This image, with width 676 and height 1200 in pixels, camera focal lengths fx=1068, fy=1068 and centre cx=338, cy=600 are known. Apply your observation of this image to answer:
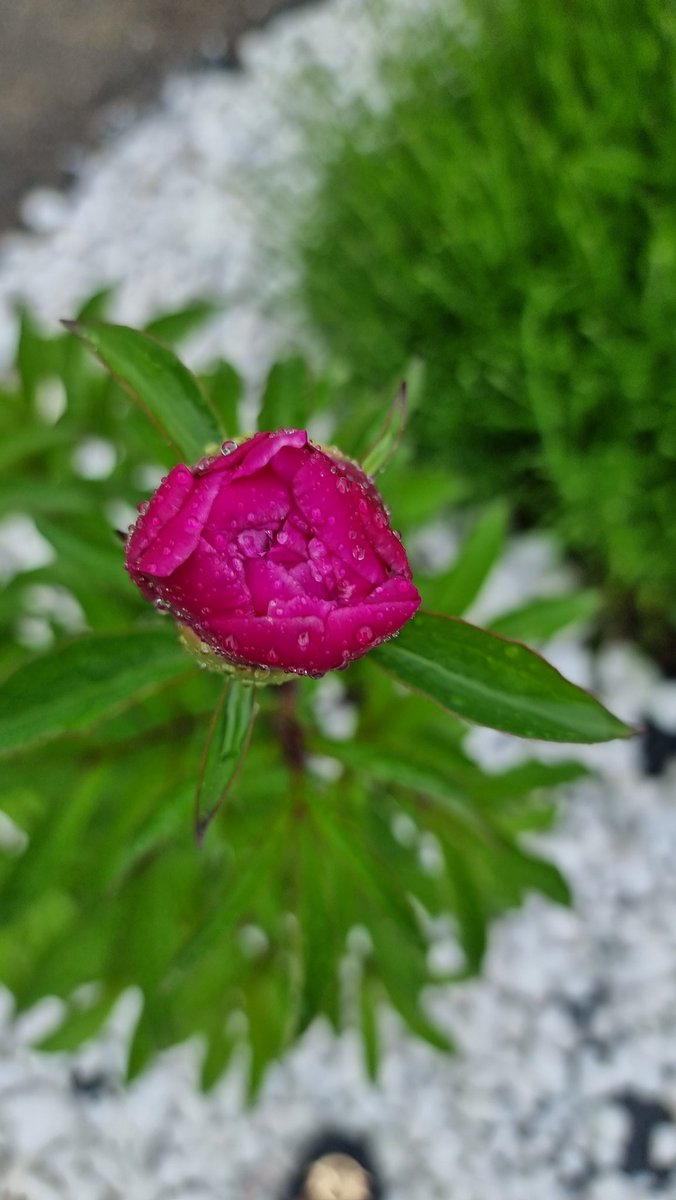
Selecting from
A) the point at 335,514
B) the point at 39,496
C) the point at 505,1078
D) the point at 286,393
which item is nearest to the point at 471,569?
the point at 286,393

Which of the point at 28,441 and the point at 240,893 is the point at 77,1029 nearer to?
the point at 240,893

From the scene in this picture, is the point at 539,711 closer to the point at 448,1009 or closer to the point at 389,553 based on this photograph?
the point at 389,553

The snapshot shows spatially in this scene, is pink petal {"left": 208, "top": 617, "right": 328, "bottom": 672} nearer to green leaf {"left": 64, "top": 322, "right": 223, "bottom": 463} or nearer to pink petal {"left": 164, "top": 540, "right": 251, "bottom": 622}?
pink petal {"left": 164, "top": 540, "right": 251, "bottom": 622}

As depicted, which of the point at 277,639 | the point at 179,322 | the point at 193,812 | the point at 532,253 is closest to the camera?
the point at 277,639

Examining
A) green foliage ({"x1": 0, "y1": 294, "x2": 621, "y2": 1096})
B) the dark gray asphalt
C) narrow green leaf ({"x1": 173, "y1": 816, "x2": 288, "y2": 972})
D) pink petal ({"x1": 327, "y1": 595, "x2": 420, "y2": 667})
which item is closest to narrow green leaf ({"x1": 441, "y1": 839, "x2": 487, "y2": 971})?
green foliage ({"x1": 0, "y1": 294, "x2": 621, "y2": 1096})

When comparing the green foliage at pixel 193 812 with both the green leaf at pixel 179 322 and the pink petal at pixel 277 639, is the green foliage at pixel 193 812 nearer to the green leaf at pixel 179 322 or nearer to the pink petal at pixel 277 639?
the green leaf at pixel 179 322
